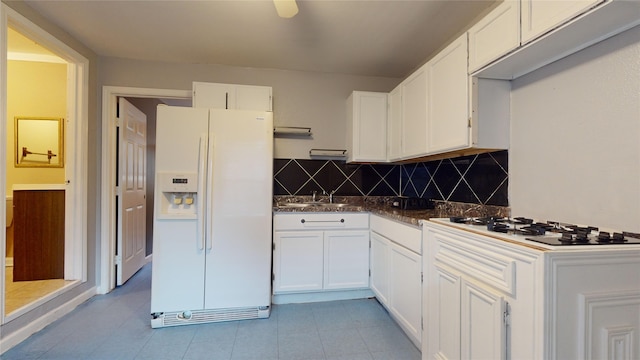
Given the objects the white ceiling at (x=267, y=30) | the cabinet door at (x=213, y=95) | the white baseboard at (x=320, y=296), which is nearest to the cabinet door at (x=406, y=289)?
the white baseboard at (x=320, y=296)

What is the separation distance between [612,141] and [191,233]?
247 cm

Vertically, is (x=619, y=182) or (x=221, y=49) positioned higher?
(x=221, y=49)

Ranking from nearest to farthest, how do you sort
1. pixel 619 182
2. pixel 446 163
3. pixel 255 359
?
pixel 619 182
pixel 255 359
pixel 446 163

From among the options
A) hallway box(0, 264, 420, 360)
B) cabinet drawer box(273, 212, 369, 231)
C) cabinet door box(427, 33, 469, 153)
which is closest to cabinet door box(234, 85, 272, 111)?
cabinet drawer box(273, 212, 369, 231)

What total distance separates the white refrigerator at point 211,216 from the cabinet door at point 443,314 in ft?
3.97

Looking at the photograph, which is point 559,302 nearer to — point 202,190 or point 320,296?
point 320,296

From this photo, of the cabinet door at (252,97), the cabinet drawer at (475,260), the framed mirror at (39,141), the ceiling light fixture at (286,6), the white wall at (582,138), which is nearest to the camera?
the cabinet drawer at (475,260)

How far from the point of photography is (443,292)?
1.36 metres

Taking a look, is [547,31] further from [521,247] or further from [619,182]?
[521,247]

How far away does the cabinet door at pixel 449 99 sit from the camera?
1606 mm

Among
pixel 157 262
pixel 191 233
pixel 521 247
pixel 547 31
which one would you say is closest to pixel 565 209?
pixel 521 247

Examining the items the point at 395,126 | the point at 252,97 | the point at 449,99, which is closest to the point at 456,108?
the point at 449,99

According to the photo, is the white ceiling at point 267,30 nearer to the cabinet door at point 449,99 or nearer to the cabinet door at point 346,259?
the cabinet door at point 449,99

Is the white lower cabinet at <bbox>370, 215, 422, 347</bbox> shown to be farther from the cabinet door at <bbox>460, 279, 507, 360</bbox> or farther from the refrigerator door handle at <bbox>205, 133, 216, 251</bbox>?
the refrigerator door handle at <bbox>205, 133, 216, 251</bbox>
